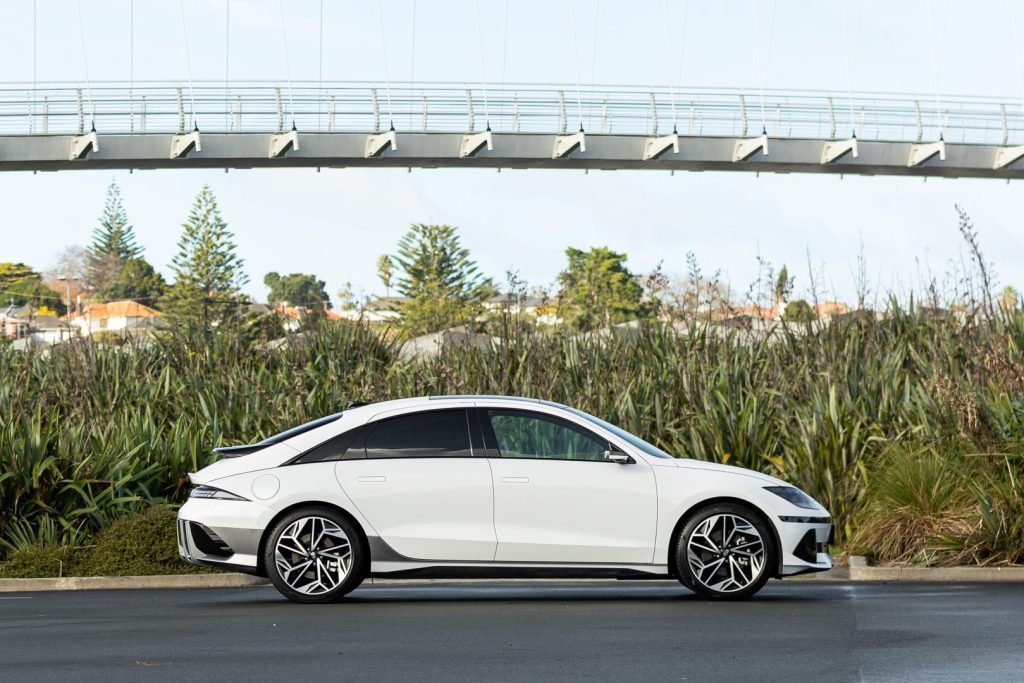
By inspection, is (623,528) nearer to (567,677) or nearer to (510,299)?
(567,677)

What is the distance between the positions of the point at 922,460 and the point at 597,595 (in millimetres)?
4334

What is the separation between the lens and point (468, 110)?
173ft

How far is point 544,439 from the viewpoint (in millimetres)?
11023

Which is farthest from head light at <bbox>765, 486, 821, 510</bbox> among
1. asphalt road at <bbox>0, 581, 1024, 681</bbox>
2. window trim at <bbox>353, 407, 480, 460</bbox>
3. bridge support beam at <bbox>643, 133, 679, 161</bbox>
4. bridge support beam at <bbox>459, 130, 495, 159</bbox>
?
bridge support beam at <bbox>643, 133, 679, 161</bbox>

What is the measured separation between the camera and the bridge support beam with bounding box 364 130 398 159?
5178 cm

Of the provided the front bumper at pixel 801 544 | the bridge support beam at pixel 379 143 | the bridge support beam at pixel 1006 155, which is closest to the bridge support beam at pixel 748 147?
the bridge support beam at pixel 1006 155

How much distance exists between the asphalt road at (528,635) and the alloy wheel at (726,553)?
235 millimetres

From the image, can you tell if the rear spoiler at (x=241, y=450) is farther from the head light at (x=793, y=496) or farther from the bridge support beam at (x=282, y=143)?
the bridge support beam at (x=282, y=143)

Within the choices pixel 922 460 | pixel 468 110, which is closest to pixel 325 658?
pixel 922 460

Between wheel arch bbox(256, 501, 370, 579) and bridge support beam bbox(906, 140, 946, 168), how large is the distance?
5081 centimetres

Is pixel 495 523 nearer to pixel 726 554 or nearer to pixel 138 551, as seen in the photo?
pixel 726 554

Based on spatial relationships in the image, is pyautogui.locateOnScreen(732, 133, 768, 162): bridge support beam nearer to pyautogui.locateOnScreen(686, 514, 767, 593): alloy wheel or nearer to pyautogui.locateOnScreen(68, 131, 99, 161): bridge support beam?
pyautogui.locateOnScreen(68, 131, 99, 161): bridge support beam

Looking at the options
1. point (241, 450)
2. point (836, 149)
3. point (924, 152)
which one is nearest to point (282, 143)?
point (836, 149)

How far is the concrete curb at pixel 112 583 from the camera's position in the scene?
13.2 metres
